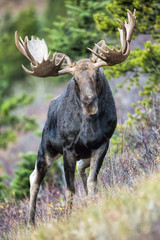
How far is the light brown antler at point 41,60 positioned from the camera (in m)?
6.32

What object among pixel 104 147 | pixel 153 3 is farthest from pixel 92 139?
pixel 153 3

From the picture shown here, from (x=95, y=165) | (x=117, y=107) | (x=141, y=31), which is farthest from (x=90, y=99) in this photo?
(x=141, y=31)

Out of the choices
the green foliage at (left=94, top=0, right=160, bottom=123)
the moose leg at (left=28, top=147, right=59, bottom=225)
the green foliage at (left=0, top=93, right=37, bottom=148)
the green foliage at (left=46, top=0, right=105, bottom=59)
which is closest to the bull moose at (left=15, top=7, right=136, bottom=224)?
the moose leg at (left=28, top=147, right=59, bottom=225)

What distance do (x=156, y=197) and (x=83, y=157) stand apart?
2852mm

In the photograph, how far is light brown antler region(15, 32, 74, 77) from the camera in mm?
6324

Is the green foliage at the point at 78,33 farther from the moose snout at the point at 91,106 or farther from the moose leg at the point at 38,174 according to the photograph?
the moose snout at the point at 91,106

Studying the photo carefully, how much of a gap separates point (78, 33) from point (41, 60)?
526 centimetres

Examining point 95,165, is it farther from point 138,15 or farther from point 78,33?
point 78,33

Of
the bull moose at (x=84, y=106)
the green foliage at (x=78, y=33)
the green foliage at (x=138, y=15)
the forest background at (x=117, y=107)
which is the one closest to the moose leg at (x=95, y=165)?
the bull moose at (x=84, y=106)

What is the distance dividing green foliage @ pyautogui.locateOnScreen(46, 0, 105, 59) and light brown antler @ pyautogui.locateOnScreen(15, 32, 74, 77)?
4.76 metres

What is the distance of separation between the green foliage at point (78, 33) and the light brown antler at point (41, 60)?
4.76 m

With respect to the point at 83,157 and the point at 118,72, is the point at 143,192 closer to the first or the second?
the point at 83,157

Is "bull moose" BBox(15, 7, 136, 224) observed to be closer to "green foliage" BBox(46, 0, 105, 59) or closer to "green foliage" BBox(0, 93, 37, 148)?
"green foliage" BBox(46, 0, 105, 59)

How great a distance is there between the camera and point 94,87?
5.97m
